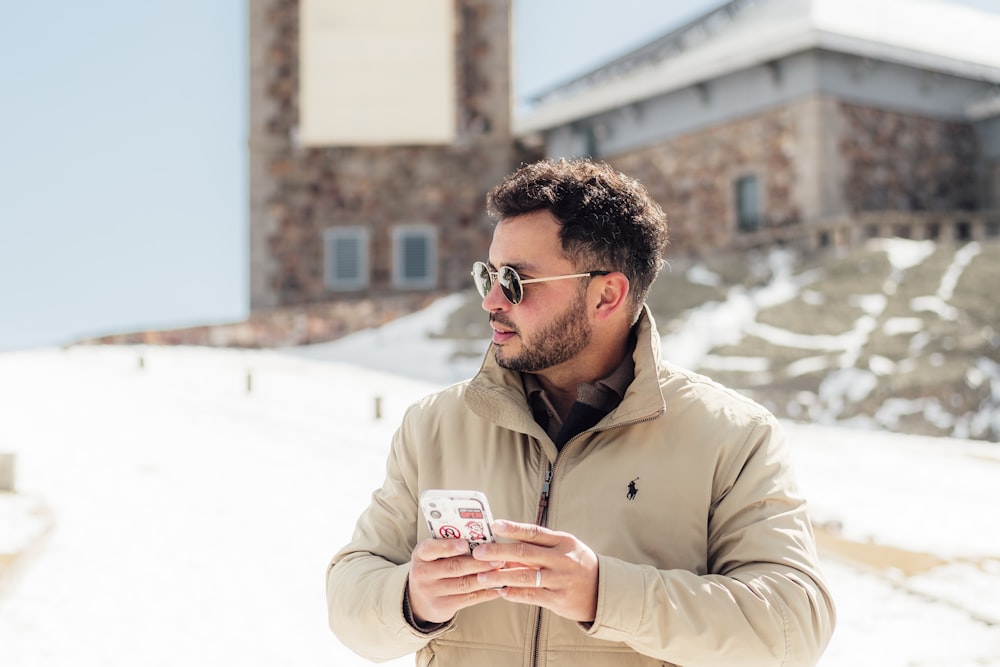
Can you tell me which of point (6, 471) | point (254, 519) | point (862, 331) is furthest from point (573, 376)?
point (862, 331)

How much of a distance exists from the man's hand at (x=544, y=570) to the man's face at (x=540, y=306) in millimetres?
A: 589

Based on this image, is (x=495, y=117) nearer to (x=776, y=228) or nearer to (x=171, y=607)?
(x=776, y=228)

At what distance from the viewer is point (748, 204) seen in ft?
65.1

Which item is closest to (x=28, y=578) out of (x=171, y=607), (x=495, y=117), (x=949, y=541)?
(x=171, y=607)

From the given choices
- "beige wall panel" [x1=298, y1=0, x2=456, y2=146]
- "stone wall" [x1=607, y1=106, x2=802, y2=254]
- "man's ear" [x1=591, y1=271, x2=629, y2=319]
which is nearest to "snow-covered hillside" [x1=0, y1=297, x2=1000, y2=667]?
"man's ear" [x1=591, y1=271, x2=629, y2=319]

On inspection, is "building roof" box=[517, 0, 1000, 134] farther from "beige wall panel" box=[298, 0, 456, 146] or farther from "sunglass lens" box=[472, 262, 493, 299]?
"sunglass lens" box=[472, 262, 493, 299]

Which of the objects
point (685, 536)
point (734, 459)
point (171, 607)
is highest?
point (734, 459)

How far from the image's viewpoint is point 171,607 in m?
5.48

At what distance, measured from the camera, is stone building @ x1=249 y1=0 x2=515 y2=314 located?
23578 millimetres

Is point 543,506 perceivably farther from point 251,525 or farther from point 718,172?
point 718,172

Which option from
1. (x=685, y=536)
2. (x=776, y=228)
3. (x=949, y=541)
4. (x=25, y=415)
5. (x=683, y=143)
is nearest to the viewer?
(x=685, y=536)

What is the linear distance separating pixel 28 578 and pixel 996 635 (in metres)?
4.98

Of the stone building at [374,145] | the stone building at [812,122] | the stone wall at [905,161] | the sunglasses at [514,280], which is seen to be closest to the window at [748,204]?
the stone building at [812,122]

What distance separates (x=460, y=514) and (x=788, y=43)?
58.6ft
